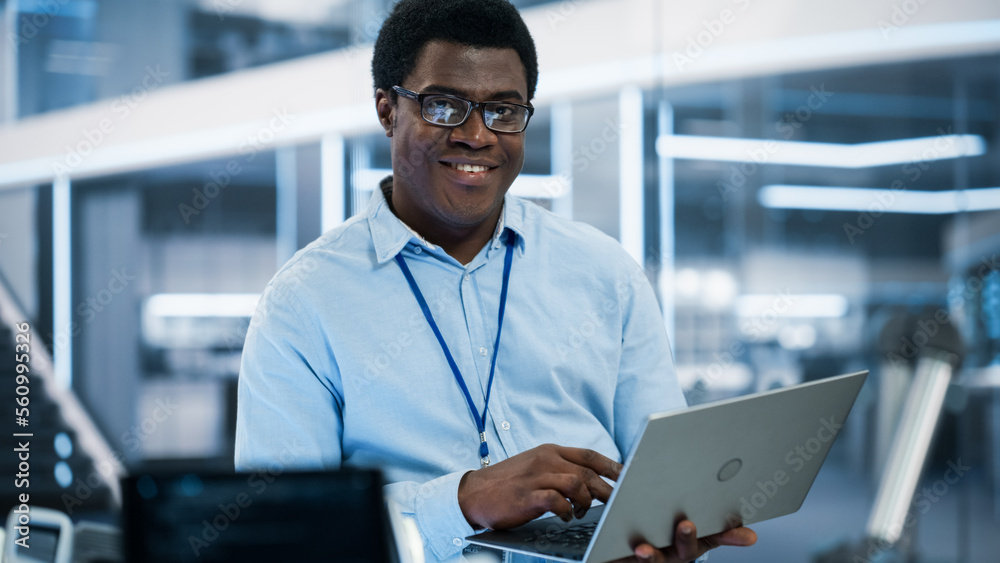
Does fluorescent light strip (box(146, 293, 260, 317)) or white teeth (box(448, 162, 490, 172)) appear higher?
white teeth (box(448, 162, 490, 172))

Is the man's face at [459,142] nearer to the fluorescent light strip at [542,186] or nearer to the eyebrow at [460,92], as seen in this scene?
the eyebrow at [460,92]

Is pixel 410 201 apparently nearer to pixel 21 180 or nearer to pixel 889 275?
pixel 889 275

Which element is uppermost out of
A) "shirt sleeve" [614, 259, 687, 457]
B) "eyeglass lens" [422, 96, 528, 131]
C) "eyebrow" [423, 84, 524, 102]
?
"eyebrow" [423, 84, 524, 102]

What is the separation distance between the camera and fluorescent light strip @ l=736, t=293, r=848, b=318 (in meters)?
3.31

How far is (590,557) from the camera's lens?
897 millimetres

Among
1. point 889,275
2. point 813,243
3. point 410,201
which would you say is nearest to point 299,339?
point 410,201

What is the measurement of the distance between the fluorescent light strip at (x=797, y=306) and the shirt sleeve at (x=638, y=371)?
2.00m

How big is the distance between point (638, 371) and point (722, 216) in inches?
83.2

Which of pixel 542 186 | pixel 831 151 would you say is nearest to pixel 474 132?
pixel 542 186

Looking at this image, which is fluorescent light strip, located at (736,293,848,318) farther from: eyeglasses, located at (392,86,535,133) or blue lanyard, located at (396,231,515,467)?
eyeglasses, located at (392,86,535,133)

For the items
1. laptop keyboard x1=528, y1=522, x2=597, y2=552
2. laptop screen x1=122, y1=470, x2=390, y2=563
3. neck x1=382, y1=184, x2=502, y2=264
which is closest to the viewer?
laptop screen x1=122, y1=470, x2=390, y2=563

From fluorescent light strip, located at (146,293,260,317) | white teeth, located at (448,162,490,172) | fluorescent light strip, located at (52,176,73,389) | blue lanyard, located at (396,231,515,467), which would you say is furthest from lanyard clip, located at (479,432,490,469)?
fluorescent light strip, located at (52,176,73,389)

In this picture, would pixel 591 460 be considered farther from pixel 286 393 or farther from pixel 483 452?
pixel 286 393

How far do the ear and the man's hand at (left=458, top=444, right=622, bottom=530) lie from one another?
0.68 metres
